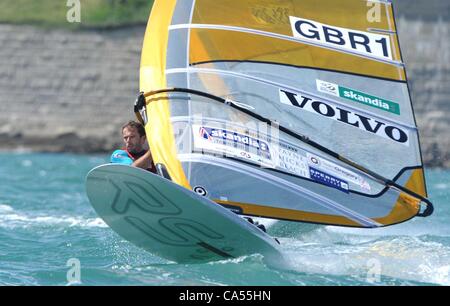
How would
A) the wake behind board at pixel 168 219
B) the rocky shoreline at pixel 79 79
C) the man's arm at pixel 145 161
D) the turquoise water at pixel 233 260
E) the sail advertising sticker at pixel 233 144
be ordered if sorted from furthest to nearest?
the rocky shoreline at pixel 79 79 → the man's arm at pixel 145 161 → the sail advertising sticker at pixel 233 144 → the turquoise water at pixel 233 260 → the wake behind board at pixel 168 219

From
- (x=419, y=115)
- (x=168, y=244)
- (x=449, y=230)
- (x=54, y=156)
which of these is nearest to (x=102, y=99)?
(x=54, y=156)

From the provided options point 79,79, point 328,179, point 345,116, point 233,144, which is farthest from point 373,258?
point 79,79

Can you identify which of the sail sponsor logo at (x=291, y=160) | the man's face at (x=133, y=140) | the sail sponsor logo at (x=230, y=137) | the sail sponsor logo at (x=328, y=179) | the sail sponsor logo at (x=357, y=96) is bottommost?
the sail sponsor logo at (x=328, y=179)

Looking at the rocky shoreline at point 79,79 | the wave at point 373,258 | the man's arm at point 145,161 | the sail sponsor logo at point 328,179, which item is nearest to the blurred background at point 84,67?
the rocky shoreline at point 79,79

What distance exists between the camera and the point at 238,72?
21.2 feet

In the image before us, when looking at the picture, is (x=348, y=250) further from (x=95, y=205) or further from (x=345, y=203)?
(x=95, y=205)

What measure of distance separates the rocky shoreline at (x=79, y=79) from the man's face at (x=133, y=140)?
1150 centimetres

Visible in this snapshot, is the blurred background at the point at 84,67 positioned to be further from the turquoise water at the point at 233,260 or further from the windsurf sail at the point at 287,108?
the windsurf sail at the point at 287,108

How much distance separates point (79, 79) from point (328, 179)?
12759mm

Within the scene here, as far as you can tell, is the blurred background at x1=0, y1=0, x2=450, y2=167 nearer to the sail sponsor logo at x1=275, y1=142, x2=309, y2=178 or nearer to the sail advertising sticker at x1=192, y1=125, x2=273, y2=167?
the sail sponsor logo at x1=275, y1=142, x2=309, y2=178

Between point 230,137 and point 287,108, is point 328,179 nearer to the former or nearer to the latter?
point 287,108

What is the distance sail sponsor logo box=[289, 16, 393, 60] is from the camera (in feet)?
21.3

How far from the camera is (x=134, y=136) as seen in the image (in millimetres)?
6473

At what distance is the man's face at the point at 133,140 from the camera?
6453mm
